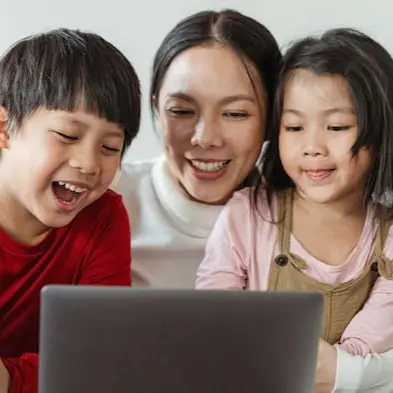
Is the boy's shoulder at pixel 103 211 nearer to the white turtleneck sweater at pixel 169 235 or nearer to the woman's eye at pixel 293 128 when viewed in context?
the white turtleneck sweater at pixel 169 235

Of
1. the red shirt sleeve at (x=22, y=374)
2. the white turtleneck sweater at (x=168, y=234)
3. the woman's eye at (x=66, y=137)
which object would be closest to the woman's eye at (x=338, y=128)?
the white turtleneck sweater at (x=168, y=234)

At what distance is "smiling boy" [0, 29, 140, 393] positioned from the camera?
1.01 m

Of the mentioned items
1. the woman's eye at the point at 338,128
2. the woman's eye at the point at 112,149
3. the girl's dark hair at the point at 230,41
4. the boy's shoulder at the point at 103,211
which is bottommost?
the boy's shoulder at the point at 103,211

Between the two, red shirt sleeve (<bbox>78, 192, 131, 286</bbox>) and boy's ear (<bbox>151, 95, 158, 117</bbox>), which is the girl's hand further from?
boy's ear (<bbox>151, 95, 158, 117</bbox>)

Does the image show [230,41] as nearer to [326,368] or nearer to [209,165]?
[209,165]

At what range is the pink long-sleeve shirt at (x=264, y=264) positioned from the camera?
1113 mm

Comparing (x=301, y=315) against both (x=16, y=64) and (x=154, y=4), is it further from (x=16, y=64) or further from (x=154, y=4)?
(x=154, y=4)

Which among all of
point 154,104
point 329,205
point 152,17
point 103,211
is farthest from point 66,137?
point 152,17

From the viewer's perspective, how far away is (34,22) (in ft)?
5.44

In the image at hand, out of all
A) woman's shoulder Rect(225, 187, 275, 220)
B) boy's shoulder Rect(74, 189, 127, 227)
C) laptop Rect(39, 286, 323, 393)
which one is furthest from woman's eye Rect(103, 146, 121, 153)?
laptop Rect(39, 286, 323, 393)

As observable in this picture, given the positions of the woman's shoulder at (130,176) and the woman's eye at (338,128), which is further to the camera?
the woman's shoulder at (130,176)

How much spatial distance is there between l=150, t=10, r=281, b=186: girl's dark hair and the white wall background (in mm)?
414

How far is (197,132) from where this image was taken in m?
1.21

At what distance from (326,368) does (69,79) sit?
0.50 meters
